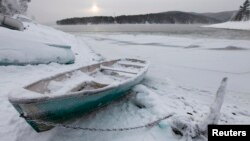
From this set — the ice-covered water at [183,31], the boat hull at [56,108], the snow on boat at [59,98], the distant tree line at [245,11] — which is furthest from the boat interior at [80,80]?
the distant tree line at [245,11]

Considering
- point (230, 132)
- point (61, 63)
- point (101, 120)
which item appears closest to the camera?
point (230, 132)

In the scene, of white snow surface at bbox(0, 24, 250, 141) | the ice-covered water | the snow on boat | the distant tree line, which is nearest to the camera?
the snow on boat

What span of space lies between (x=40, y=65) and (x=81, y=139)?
4768mm

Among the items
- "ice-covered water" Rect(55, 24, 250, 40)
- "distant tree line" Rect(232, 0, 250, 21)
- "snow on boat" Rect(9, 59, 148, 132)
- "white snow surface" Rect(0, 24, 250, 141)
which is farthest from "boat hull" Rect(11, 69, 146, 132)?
"distant tree line" Rect(232, 0, 250, 21)

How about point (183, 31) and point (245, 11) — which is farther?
point (245, 11)

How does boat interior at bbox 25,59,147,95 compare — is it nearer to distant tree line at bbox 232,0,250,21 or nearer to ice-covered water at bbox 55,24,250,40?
ice-covered water at bbox 55,24,250,40

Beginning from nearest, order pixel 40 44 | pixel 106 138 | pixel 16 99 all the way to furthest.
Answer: pixel 16 99 < pixel 106 138 < pixel 40 44

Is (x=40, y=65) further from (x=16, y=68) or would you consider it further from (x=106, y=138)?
(x=106, y=138)

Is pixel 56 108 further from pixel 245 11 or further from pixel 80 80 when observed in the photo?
pixel 245 11

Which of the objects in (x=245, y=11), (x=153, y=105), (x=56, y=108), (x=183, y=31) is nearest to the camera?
(x=56, y=108)

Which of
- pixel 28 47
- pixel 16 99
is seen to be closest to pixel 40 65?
pixel 28 47

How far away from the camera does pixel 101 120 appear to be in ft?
14.7

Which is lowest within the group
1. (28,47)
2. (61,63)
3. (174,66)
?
(174,66)

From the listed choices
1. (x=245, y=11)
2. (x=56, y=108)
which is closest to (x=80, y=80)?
(x=56, y=108)
